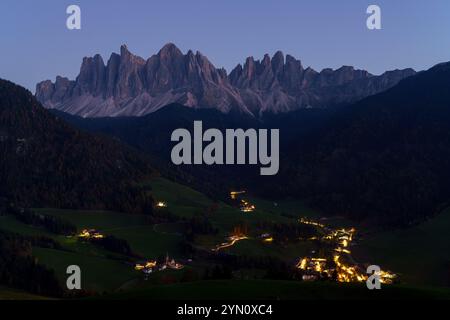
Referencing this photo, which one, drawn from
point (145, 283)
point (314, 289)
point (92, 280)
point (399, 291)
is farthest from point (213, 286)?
point (92, 280)

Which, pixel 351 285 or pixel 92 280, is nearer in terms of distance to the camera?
pixel 351 285
